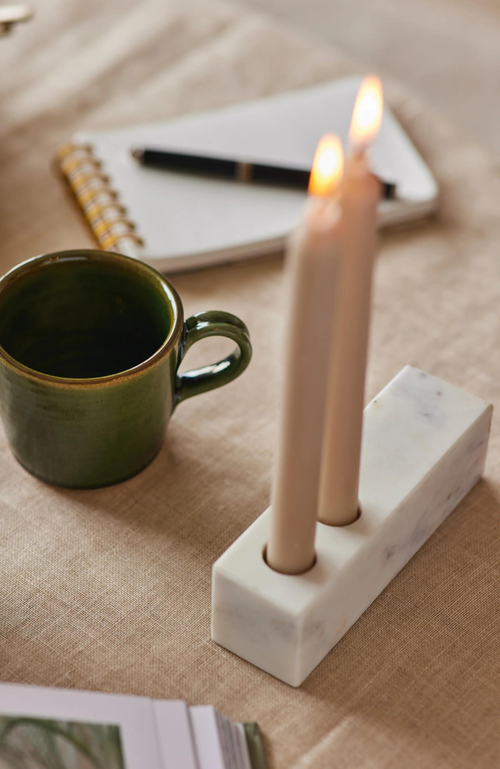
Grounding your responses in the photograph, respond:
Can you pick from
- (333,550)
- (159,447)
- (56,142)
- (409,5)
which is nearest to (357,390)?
(333,550)

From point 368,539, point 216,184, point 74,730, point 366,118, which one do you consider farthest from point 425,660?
point 216,184

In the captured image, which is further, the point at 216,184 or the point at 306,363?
the point at 216,184

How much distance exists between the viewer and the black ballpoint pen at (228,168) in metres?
0.74

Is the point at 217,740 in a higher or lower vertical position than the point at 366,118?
lower

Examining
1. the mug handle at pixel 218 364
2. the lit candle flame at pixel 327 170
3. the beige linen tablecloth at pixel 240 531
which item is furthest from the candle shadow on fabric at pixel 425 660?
the lit candle flame at pixel 327 170

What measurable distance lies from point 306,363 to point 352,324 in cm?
4

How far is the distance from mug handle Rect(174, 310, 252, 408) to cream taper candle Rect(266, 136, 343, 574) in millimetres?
154

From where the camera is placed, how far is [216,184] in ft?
2.44

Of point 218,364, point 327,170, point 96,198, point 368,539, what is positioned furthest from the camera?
point 96,198

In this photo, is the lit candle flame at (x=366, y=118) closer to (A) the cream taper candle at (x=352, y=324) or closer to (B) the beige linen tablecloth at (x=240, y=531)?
(A) the cream taper candle at (x=352, y=324)

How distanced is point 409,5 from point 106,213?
2.27 feet

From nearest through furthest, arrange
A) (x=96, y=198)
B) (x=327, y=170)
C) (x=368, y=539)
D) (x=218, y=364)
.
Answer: (x=327, y=170) → (x=368, y=539) → (x=218, y=364) → (x=96, y=198)

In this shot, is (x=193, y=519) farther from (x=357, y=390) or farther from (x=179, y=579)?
(x=357, y=390)

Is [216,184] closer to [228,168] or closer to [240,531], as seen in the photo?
[228,168]
